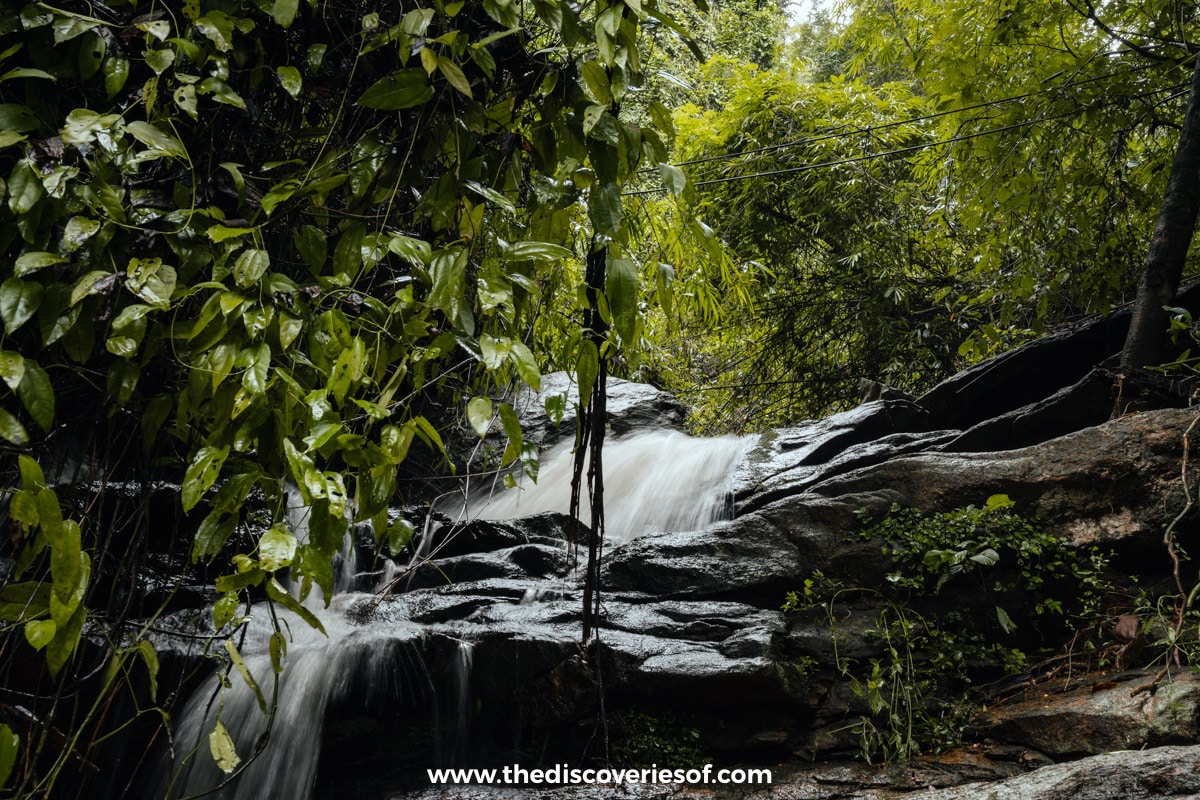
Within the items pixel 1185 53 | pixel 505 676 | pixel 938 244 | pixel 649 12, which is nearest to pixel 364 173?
pixel 649 12

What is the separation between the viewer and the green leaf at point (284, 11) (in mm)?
1466

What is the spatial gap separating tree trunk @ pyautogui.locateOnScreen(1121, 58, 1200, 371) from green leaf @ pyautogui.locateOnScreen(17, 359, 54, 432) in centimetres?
486

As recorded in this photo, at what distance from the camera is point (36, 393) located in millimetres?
1306

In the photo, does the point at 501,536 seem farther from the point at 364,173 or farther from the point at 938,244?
the point at 938,244

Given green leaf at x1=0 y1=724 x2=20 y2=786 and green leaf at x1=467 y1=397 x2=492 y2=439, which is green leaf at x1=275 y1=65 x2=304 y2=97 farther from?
green leaf at x1=0 y1=724 x2=20 y2=786

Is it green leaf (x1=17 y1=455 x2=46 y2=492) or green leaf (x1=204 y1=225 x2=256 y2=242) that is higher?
green leaf (x1=204 y1=225 x2=256 y2=242)

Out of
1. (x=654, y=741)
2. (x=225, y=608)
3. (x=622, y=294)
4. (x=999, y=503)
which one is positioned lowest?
A: (x=654, y=741)

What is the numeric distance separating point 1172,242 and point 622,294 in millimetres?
4141

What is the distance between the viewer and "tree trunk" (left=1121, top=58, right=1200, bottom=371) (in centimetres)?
426

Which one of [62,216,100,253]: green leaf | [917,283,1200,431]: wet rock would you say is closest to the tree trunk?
[917,283,1200,431]: wet rock

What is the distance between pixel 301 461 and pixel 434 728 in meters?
2.72

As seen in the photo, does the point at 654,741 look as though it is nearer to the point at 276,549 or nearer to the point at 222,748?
the point at 222,748

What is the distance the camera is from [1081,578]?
3662 mm

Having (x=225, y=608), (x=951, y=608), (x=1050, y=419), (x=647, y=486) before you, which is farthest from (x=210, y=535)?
(x=647, y=486)
